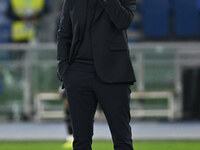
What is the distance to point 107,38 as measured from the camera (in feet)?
12.6

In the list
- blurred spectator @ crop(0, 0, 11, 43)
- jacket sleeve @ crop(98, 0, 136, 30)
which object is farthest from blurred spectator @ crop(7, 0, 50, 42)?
jacket sleeve @ crop(98, 0, 136, 30)

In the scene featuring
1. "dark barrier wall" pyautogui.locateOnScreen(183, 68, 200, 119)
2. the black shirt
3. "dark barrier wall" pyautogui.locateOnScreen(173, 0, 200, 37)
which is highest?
the black shirt

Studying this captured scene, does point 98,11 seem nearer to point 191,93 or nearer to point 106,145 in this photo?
point 106,145

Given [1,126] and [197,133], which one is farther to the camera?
[1,126]

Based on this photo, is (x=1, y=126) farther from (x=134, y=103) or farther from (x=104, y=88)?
(x=104, y=88)

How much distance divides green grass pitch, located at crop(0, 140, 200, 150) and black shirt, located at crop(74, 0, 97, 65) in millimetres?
4787

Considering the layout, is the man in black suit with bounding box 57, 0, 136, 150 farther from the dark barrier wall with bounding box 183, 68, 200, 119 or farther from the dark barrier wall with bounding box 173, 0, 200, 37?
the dark barrier wall with bounding box 173, 0, 200, 37

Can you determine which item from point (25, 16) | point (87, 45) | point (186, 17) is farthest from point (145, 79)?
point (87, 45)

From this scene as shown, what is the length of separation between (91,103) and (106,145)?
5282 millimetres

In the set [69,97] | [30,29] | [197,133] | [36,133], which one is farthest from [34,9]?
[69,97]

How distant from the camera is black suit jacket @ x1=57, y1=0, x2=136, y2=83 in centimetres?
380

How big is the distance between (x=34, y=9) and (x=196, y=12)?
4.03 metres

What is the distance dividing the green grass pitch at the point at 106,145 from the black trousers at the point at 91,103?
15.4 ft

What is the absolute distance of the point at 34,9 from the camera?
16609 millimetres
